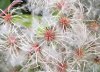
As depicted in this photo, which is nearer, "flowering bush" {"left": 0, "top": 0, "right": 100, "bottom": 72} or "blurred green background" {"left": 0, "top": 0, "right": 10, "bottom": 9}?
"flowering bush" {"left": 0, "top": 0, "right": 100, "bottom": 72}

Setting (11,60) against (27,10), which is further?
(27,10)

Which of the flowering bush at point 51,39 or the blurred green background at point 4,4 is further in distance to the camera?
the blurred green background at point 4,4

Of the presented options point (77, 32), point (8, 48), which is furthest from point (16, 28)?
point (77, 32)

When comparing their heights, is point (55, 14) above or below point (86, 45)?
above

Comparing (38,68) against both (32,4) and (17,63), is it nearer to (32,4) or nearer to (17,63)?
(17,63)

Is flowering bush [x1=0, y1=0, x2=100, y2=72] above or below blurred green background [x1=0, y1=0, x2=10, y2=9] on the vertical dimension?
below

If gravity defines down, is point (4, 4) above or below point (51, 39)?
above

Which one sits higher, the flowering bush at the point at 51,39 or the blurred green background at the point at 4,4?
the blurred green background at the point at 4,4

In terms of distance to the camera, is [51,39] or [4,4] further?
[4,4]
